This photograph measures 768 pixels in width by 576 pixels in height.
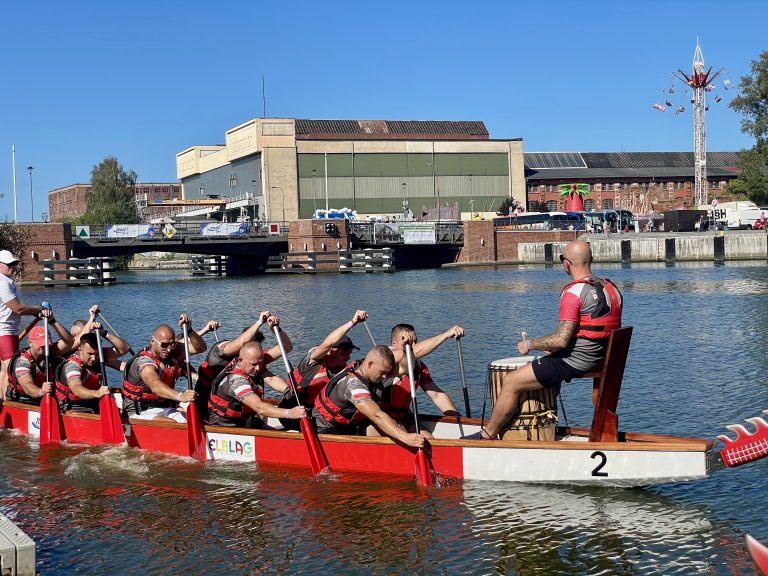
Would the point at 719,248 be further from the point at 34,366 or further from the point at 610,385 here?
the point at 610,385

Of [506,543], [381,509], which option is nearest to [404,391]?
[381,509]

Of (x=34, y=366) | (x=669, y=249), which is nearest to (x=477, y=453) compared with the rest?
(x=34, y=366)

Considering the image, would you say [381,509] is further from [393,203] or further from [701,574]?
[393,203]

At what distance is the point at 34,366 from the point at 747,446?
10.7 meters

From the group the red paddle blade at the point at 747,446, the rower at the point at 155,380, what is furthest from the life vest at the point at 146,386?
the red paddle blade at the point at 747,446

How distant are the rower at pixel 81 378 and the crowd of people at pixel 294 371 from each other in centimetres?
2

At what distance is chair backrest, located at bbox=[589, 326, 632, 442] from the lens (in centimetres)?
1030

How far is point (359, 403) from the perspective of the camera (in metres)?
11.5

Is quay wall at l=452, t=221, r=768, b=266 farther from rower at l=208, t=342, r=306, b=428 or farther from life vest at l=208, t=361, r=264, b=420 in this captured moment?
life vest at l=208, t=361, r=264, b=420

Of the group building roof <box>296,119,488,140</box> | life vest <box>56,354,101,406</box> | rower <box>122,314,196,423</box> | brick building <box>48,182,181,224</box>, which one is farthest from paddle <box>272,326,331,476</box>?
brick building <box>48,182,181,224</box>

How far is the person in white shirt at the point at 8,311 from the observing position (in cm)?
1520

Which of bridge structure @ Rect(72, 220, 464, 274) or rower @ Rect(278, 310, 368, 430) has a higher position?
bridge structure @ Rect(72, 220, 464, 274)

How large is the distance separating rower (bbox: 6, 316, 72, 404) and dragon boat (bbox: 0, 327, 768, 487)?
197 centimetres

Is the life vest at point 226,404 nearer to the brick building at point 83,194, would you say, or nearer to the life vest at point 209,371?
the life vest at point 209,371
